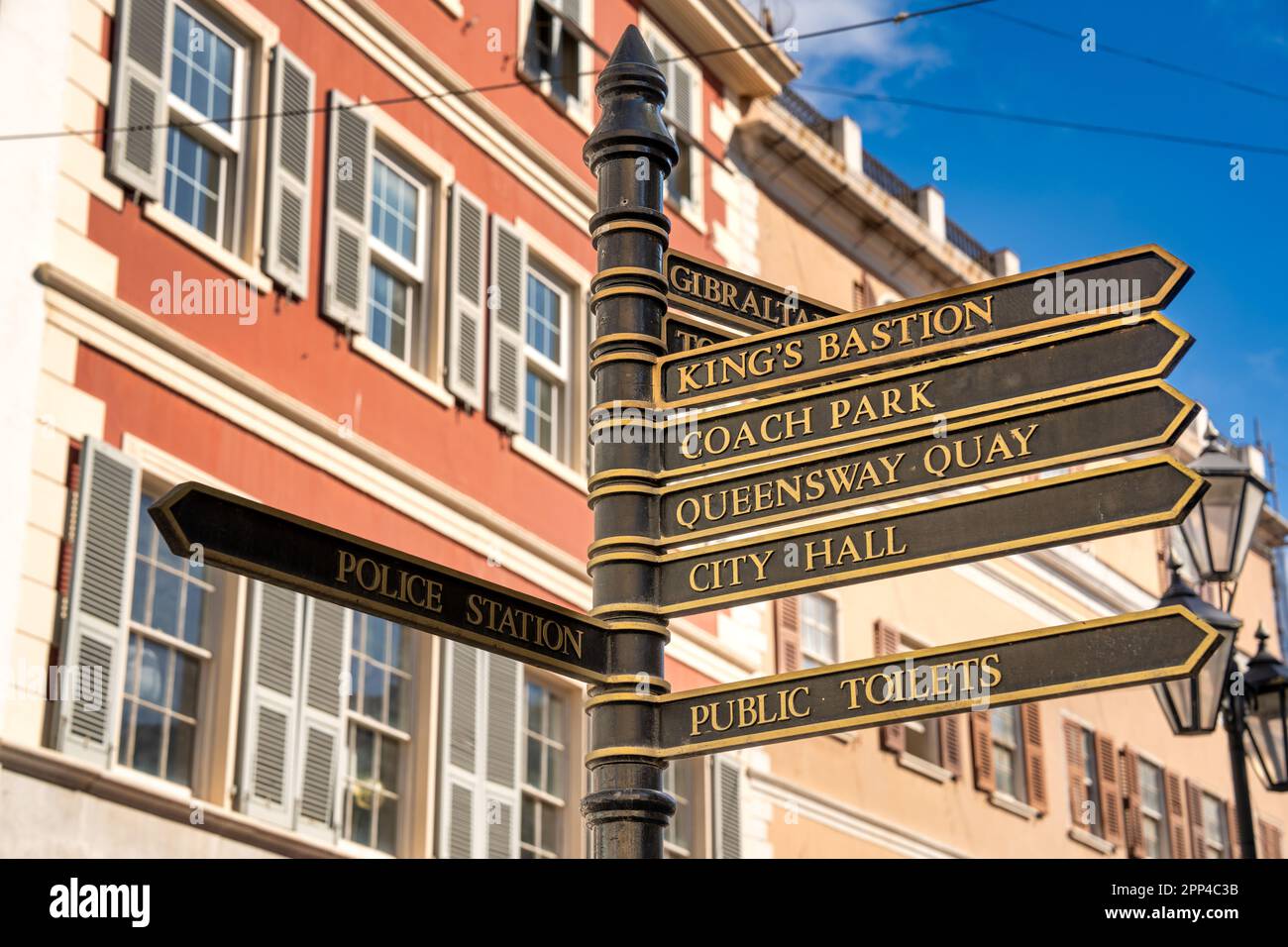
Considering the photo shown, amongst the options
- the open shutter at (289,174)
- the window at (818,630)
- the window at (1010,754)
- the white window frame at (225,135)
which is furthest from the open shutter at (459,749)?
the window at (1010,754)

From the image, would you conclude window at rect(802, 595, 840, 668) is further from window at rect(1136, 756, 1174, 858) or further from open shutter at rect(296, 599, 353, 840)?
open shutter at rect(296, 599, 353, 840)

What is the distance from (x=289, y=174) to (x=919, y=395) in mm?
10161

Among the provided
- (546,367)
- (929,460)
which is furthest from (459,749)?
(929,460)

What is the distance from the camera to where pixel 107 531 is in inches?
488

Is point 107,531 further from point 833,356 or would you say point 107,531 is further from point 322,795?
point 833,356

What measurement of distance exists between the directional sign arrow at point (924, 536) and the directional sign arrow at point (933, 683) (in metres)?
0.24

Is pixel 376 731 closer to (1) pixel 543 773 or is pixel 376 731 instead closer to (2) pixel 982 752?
(1) pixel 543 773

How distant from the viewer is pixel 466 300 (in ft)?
55.3

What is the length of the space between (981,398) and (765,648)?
49.2ft

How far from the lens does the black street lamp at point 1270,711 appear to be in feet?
37.8

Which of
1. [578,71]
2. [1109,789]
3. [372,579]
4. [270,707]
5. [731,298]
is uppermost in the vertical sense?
[578,71]

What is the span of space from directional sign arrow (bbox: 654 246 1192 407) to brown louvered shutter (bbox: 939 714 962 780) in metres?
17.5

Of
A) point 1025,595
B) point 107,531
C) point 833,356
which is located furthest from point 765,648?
point 833,356
